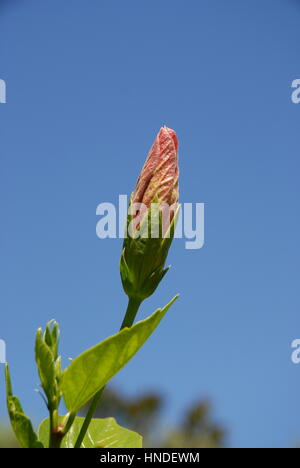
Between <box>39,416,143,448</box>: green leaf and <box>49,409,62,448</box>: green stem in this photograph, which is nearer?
<box>49,409,62,448</box>: green stem

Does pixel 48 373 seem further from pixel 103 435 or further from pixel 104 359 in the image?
pixel 103 435

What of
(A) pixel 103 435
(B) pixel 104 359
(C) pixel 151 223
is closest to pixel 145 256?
(C) pixel 151 223

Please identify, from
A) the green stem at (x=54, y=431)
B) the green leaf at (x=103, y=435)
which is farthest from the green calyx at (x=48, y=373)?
the green leaf at (x=103, y=435)

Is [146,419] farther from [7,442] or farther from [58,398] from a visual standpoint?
[58,398]

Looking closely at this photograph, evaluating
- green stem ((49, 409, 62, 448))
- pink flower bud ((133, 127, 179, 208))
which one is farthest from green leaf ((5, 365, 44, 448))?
pink flower bud ((133, 127, 179, 208))

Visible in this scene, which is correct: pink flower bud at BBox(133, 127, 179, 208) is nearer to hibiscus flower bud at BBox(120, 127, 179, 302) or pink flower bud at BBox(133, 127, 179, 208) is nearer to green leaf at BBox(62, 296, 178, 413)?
hibiscus flower bud at BBox(120, 127, 179, 302)

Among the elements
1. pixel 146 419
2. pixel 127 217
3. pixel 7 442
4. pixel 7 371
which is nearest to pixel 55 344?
pixel 7 371
